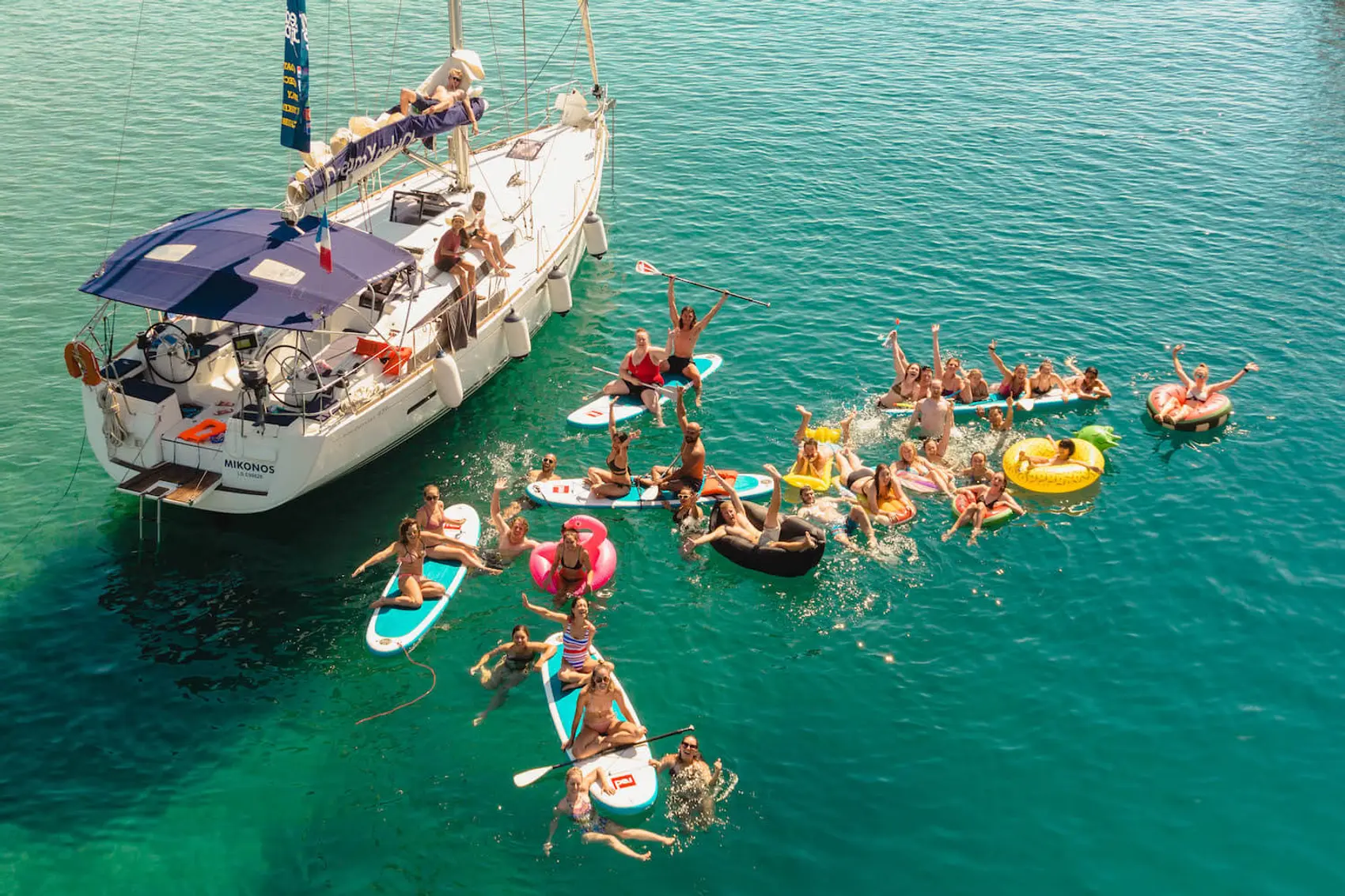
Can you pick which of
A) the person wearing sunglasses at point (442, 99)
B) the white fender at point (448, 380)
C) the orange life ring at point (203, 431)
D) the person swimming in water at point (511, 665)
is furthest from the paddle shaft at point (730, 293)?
the person swimming in water at point (511, 665)

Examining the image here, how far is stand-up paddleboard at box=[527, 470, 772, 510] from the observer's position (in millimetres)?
21938

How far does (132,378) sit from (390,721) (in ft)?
29.7

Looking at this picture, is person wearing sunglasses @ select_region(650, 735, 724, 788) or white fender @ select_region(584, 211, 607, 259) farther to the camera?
white fender @ select_region(584, 211, 607, 259)

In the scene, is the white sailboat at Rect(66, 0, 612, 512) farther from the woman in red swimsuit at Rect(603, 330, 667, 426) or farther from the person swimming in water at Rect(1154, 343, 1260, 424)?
the person swimming in water at Rect(1154, 343, 1260, 424)

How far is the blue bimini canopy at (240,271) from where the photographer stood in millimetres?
19688

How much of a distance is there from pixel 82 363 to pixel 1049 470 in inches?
726

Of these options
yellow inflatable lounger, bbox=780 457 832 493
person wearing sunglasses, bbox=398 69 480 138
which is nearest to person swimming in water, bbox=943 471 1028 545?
yellow inflatable lounger, bbox=780 457 832 493

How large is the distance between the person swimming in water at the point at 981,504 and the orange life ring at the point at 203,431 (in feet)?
45.3

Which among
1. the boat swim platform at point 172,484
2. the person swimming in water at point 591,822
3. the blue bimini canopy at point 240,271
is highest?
the blue bimini canopy at point 240,271

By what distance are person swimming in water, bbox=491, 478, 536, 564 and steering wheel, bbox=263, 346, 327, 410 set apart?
389cm

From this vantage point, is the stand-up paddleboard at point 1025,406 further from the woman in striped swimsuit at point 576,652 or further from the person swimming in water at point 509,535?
the woman in striped swimsuit at point 576,652

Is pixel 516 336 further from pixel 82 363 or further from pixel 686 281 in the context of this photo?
pixel 82 363

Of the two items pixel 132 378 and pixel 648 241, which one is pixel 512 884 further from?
pixel 648 241

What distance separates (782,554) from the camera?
20.0 metres
